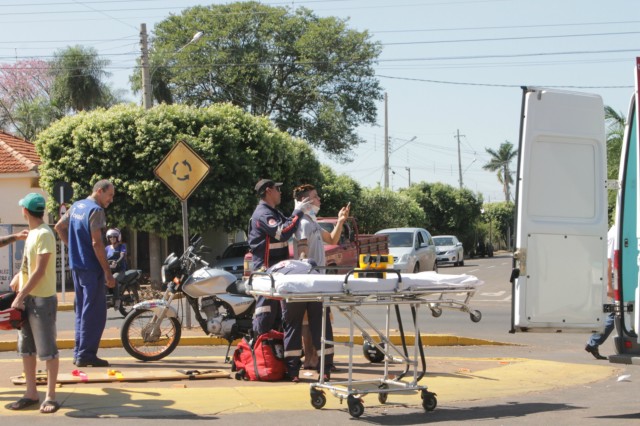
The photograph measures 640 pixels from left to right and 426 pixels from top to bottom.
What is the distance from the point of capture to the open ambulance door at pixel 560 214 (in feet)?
28.2

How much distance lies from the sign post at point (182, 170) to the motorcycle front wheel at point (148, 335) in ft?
7.53

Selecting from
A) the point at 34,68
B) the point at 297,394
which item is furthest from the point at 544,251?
the point at 34,68

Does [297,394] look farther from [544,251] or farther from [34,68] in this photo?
[34,68]

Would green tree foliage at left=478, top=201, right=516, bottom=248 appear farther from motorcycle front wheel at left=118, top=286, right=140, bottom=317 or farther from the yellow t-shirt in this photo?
the yellow t-shirt

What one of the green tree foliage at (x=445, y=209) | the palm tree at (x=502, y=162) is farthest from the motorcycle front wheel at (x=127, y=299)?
the palm tree at (x=502, y=162)

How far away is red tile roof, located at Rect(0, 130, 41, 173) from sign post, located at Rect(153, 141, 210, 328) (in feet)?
64.2

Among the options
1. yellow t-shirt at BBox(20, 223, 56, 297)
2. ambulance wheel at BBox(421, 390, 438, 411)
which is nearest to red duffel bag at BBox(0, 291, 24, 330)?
yellow t-shirt at BBox(20, 223, 56, 297)

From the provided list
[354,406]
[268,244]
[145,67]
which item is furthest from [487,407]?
[145,67]

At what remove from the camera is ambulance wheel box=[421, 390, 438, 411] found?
8.11 metres

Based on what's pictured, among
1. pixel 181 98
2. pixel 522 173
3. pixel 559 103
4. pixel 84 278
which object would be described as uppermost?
pixel 181 98

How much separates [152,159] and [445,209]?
42425 millimetres

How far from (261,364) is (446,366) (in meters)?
2.43

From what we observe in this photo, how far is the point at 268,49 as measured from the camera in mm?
58438

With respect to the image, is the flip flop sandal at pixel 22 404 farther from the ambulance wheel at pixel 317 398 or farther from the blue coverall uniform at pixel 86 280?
the ambulance wheel at pixel 317 398
